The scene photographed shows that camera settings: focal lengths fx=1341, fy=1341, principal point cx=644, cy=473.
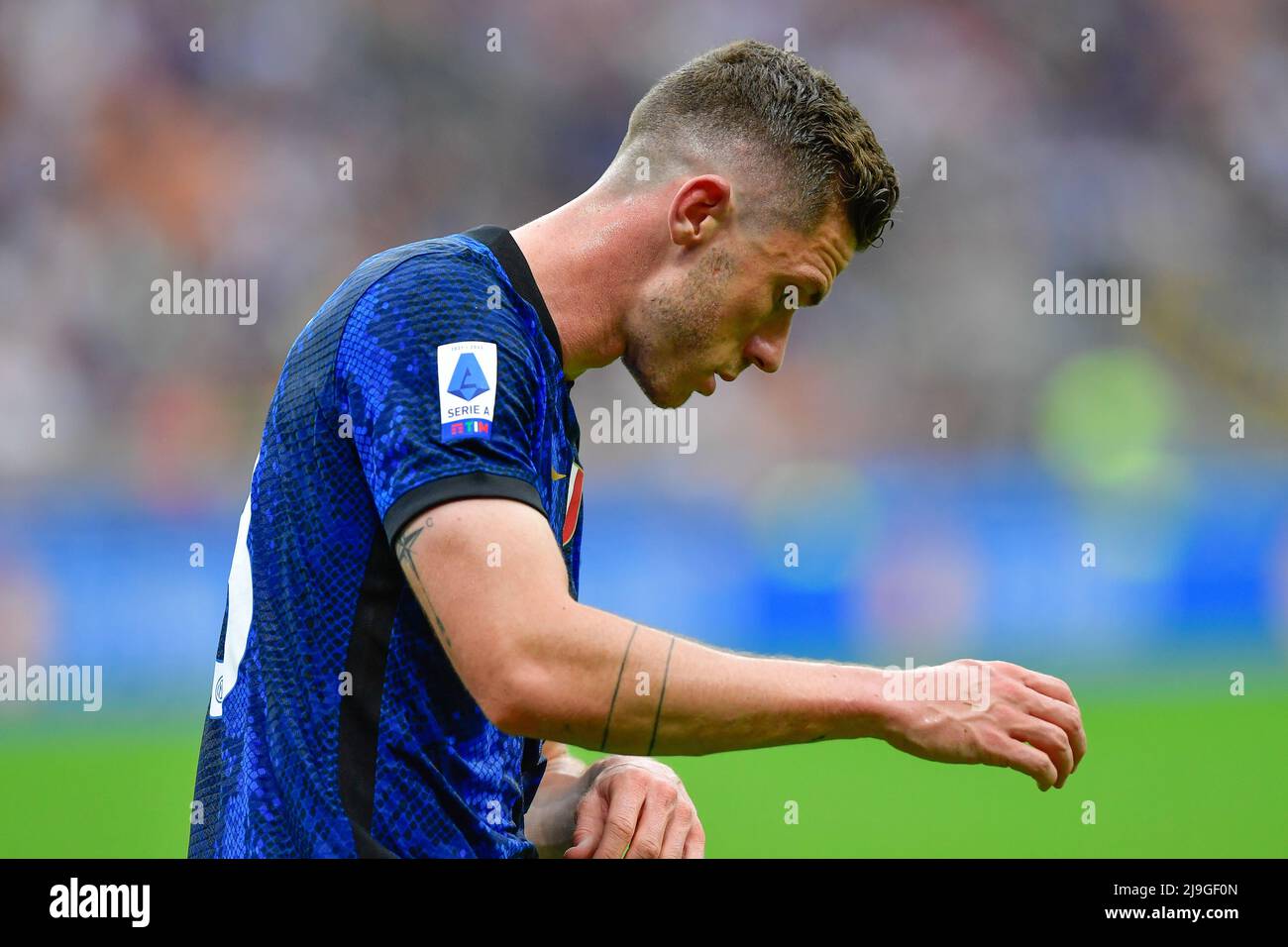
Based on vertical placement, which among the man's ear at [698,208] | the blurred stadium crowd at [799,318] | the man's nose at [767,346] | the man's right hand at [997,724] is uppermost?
the blurred stadium crowd at [799,318]

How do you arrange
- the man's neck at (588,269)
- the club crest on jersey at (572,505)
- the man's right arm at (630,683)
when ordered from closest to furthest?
the man's right arm at (630,683)
the man's neck at (588,269)
the club crest on jersey at (572,505)

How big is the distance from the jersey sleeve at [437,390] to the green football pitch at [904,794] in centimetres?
466

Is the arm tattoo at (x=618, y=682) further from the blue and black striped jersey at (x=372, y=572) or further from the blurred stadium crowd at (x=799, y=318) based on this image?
the blurred stadium crowd at (x=799, y=318)

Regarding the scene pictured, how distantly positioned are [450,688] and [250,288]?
10.1m

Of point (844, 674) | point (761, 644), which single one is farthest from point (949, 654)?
point (844, 674)

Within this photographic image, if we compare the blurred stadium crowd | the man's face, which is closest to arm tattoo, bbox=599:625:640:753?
the man's face

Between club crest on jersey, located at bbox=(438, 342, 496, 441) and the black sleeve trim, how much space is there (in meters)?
0.06

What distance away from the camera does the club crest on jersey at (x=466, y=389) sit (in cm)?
173

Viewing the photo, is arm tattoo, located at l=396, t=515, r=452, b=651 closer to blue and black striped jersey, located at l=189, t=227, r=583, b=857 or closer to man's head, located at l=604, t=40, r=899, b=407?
blue and black striped jersey, located at l=189, t=227, r=583, b=857

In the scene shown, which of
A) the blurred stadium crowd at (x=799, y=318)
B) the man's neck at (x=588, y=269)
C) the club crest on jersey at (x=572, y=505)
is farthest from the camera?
the blurred stadium crowd at (x=799, y=318)

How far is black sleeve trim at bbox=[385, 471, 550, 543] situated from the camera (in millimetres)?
1687

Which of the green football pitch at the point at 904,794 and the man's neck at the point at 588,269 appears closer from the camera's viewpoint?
the man's neck at the point at 588,269

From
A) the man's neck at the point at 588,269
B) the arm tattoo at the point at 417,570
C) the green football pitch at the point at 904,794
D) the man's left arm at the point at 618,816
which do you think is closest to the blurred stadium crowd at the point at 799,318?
the green football pitch at the point at 904,794

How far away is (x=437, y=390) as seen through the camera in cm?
175
